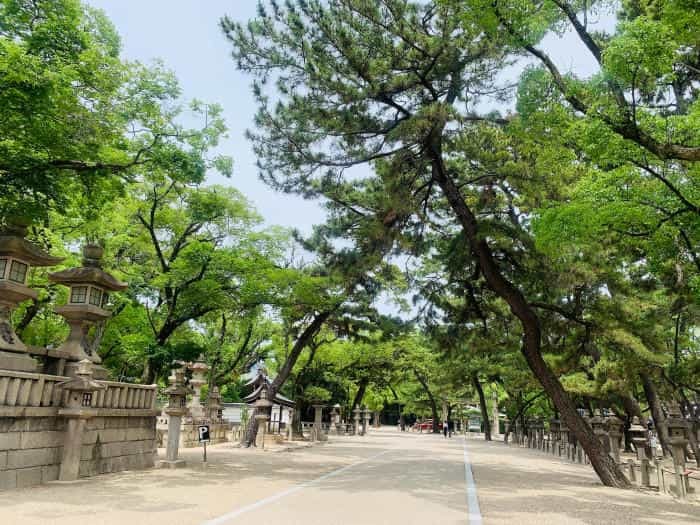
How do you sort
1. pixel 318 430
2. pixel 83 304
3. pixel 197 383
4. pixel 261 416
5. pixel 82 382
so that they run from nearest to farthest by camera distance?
pixel 82 382 < pixel 83 304 < pixel 261 416 < pixel 197 383 < pixel 318 430

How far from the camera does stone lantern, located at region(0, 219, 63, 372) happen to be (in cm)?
951

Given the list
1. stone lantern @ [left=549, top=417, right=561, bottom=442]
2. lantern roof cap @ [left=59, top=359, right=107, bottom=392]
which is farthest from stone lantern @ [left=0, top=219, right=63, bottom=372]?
stone lantern @ [left=549, top=417, right=561, bottom=442]

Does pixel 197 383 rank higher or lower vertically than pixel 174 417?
higher

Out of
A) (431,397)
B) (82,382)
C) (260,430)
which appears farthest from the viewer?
(431,397)

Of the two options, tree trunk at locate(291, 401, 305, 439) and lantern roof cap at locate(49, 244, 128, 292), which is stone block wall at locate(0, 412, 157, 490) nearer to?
lantern roof cap at locate(49, 244, 128, 292)

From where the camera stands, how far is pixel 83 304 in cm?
1131

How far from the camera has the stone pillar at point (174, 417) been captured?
486 inches

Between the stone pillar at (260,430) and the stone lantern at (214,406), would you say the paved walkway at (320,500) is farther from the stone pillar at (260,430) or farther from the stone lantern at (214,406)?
the stone lantern at (214,406)

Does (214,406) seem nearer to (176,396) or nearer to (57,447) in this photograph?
(176,396)

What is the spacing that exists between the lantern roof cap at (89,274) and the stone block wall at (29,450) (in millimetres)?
3308

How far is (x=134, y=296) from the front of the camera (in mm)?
19438

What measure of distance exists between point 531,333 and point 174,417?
922 cm

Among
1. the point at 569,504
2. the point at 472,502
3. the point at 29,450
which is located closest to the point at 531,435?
the point at 569,504

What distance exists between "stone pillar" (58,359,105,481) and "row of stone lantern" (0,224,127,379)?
295 mm
